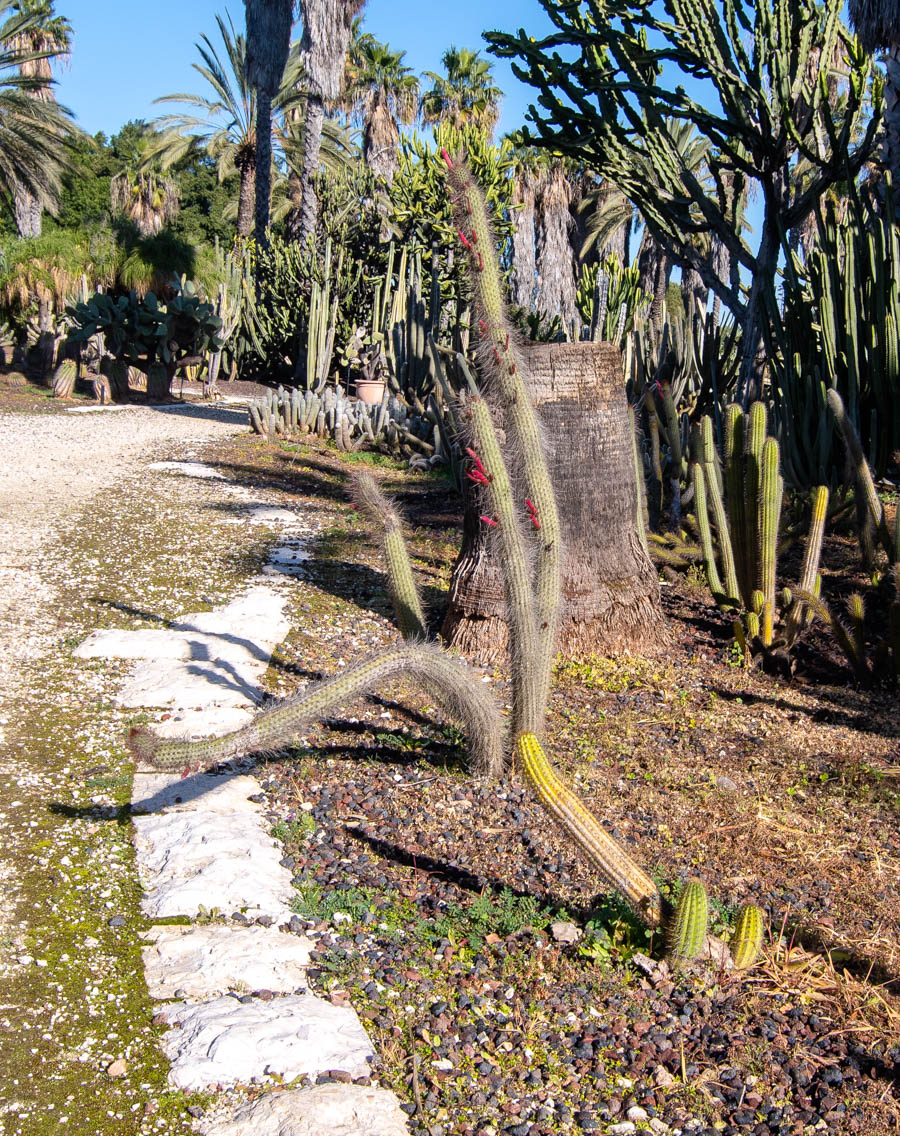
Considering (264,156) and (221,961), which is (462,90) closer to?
(264,156)

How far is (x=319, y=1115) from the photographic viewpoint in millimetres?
2113

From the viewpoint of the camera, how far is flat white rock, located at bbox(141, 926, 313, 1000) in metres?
2.56

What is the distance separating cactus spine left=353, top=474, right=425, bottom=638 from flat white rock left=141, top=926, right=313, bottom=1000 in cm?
138

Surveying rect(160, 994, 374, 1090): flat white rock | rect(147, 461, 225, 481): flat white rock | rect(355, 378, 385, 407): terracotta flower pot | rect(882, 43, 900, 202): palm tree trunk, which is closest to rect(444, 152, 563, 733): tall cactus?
rect(160, 994, 374, 1090): flat white rock

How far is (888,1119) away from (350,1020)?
1221 mm

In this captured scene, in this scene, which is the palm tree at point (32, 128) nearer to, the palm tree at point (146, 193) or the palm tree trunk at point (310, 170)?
the palm tree at point (146, 193)

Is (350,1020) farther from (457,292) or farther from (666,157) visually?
(457,292)

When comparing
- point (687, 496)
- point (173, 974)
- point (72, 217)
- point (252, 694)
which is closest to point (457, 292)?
point (687, 496)

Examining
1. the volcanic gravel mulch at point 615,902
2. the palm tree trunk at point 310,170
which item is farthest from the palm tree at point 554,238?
the volcanic gravel mulch at point 615,902

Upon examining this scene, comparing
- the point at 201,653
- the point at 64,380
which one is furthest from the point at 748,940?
the point at 64,380

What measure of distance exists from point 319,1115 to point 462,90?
37957 millimetres

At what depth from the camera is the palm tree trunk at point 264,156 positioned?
21.2 metres

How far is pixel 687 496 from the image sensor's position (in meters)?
6.98

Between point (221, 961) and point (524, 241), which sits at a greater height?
point (524, 241)
